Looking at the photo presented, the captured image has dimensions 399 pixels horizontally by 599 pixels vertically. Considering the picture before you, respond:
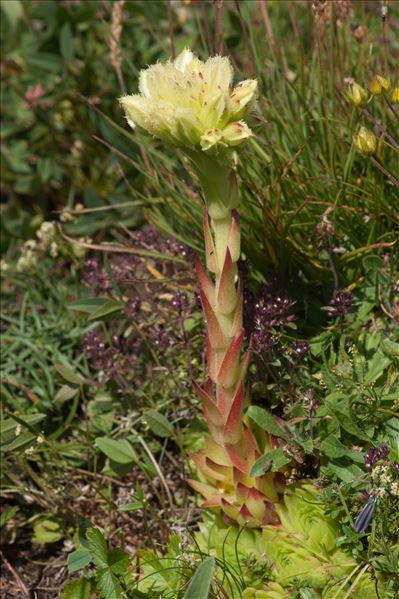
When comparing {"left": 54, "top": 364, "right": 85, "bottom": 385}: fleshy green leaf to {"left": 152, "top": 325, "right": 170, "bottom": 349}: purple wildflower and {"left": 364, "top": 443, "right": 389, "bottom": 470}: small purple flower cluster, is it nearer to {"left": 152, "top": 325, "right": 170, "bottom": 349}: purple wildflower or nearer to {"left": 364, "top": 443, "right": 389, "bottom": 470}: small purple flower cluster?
{"left": 152, "top": 325, "right": 170, "bottom": 349}: purple wildflower

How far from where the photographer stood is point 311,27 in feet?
10.3

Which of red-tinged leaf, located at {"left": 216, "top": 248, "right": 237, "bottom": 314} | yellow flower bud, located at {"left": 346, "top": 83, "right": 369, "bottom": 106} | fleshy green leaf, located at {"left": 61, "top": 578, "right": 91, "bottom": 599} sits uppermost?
yellow flower bud, located at {"left": 346, "top": 83, "right": 369, "bottom": 106}

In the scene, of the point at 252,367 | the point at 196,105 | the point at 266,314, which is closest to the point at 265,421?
the point at 266,314

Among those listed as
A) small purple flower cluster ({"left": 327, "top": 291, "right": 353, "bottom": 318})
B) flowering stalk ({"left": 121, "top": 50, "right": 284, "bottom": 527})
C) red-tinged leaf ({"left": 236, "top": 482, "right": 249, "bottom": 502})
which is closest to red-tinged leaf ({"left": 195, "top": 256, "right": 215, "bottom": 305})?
flowering stalk ({"left": 121, "top": 50, "right": 284, "bottom": 527})

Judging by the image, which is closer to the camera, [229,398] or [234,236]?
[234,236]

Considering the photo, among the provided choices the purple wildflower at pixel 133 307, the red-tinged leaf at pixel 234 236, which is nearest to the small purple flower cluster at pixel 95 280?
the purple wildflower at pixel 133 307

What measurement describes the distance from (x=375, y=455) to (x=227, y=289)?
0.49 m

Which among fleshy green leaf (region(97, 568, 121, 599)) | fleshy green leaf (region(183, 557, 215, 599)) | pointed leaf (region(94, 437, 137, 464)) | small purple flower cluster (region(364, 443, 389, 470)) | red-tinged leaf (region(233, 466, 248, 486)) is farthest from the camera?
pointed leaf (region(94, 437, 137, 464))

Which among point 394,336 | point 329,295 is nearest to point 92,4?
point 329,295

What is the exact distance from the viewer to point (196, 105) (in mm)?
1691

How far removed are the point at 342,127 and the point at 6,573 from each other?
1.72m

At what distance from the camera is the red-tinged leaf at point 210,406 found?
1.96 metres

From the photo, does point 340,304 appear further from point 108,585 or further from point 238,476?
point 108,585

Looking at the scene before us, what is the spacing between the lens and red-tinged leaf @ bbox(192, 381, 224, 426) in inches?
77.0
